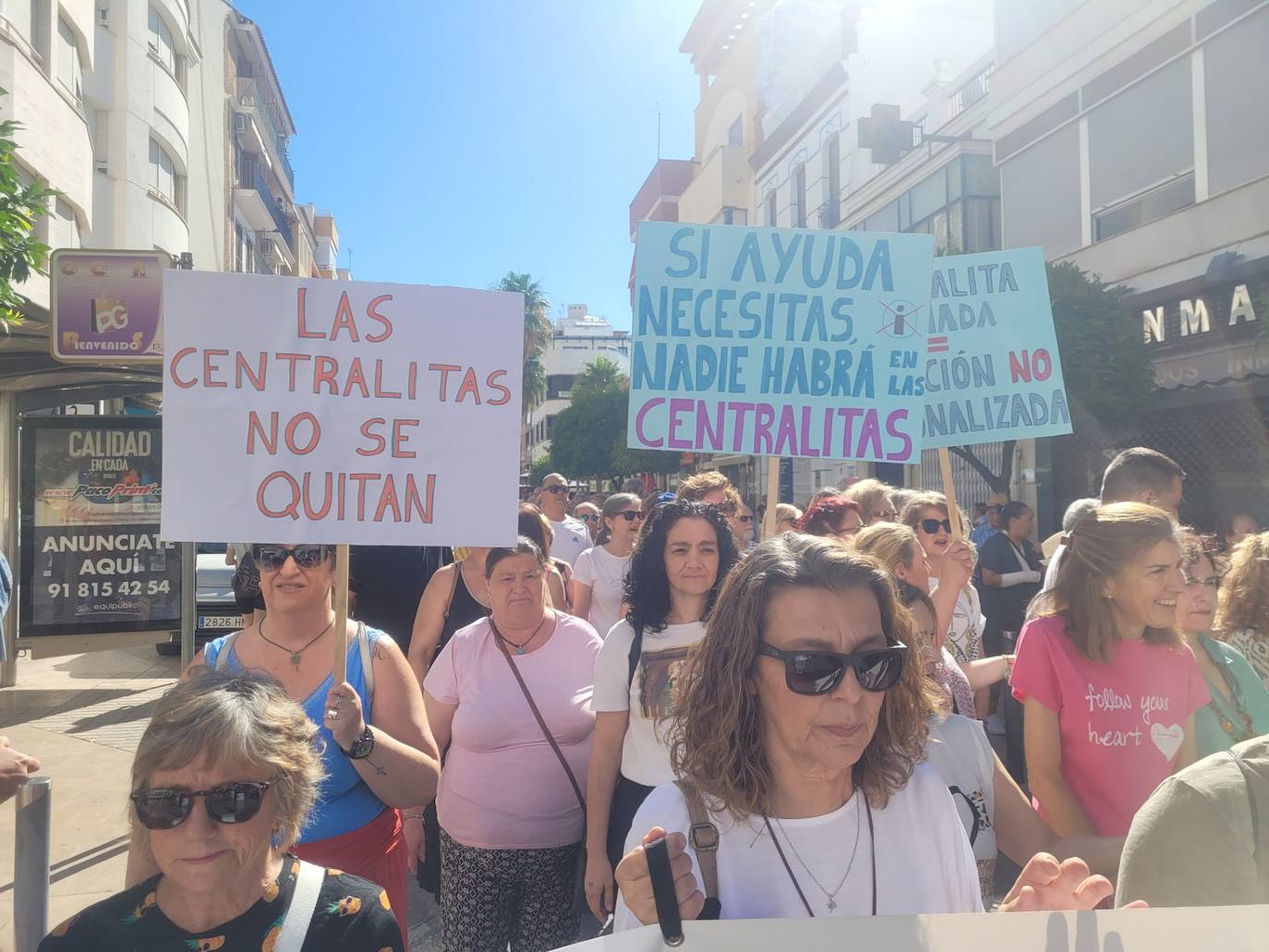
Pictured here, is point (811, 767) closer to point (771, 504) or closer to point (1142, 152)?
point (771, 504)

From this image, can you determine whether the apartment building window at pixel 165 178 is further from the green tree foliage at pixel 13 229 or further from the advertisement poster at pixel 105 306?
the green tree foliage at pixel 13 229

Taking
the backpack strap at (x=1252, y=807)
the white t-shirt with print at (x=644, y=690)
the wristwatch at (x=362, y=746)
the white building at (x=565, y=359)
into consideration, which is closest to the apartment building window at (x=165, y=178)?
the white t-shirt with print at (x=644, y=690)

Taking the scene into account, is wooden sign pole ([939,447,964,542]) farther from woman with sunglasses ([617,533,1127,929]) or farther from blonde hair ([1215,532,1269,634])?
woman with sunglasses ([617,533,1127,929])

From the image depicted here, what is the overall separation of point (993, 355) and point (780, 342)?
48.3 inches

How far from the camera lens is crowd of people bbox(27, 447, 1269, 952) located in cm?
166

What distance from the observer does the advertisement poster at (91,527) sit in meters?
7.53

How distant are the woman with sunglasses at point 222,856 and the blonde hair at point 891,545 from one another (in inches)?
79.1

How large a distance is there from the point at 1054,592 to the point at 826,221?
88.9 feet

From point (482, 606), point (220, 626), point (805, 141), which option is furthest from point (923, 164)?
point (482, 606)

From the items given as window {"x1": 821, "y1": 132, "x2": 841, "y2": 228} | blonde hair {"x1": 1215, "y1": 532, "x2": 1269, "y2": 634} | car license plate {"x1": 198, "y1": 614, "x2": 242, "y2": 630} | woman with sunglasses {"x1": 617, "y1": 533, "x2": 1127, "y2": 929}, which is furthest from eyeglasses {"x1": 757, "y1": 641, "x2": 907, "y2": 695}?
window {"x1": 821, "y1": 132, "x2": 841, "y2": 228}

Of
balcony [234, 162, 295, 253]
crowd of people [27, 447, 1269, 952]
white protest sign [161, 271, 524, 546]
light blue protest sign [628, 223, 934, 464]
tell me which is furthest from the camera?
balcony [234, 162, 295, 253]

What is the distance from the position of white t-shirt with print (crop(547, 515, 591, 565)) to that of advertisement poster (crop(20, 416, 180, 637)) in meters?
3.16

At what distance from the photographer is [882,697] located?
1.80 metres

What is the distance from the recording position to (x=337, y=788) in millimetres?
2537
